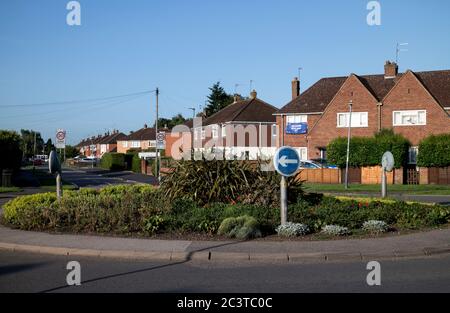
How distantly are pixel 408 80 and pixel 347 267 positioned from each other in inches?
1334

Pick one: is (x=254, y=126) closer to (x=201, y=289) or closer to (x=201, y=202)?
(x=201, y=202)

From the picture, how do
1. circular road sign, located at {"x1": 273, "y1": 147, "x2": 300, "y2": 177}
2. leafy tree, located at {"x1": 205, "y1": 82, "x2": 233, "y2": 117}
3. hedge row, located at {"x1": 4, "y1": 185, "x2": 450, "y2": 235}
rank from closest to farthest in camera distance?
1. circular road sign, located at {"x1": 273, "y1": 147, "x2": 300, "y2": 177}
2. hedge row, located at {"x1": 4, "y1": 185, "x2": 450, "y2": 235}
3. leafy tree, located at {"x1": 205, "y1": 82, "x2": 233, "y2": 117}

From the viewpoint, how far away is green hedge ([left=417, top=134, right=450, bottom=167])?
36.0 meters

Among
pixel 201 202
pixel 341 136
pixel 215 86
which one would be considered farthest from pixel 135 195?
pixel 215 86

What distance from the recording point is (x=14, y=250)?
36.0ft

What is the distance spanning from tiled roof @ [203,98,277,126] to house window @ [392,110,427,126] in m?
15.3

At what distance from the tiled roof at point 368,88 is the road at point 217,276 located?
111 feet

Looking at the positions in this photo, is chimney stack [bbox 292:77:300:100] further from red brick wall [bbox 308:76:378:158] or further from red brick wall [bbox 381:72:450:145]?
red brick wall [bbox 381:72:450:145]

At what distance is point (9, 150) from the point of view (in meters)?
35.3

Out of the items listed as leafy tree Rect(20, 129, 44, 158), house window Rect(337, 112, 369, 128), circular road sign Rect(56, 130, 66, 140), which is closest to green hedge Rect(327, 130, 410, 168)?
house window Rect(337, 112, 369, 128)

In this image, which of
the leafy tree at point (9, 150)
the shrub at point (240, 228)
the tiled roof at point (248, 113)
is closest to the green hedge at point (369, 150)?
the tiled roof at point (248, 113)

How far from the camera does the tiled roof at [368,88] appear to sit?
41.2 m

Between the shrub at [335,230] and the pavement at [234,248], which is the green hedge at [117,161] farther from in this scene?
the shrub at [335,230]

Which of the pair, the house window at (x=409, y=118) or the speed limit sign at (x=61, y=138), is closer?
the speed limit sign at (x=61, y=138)
